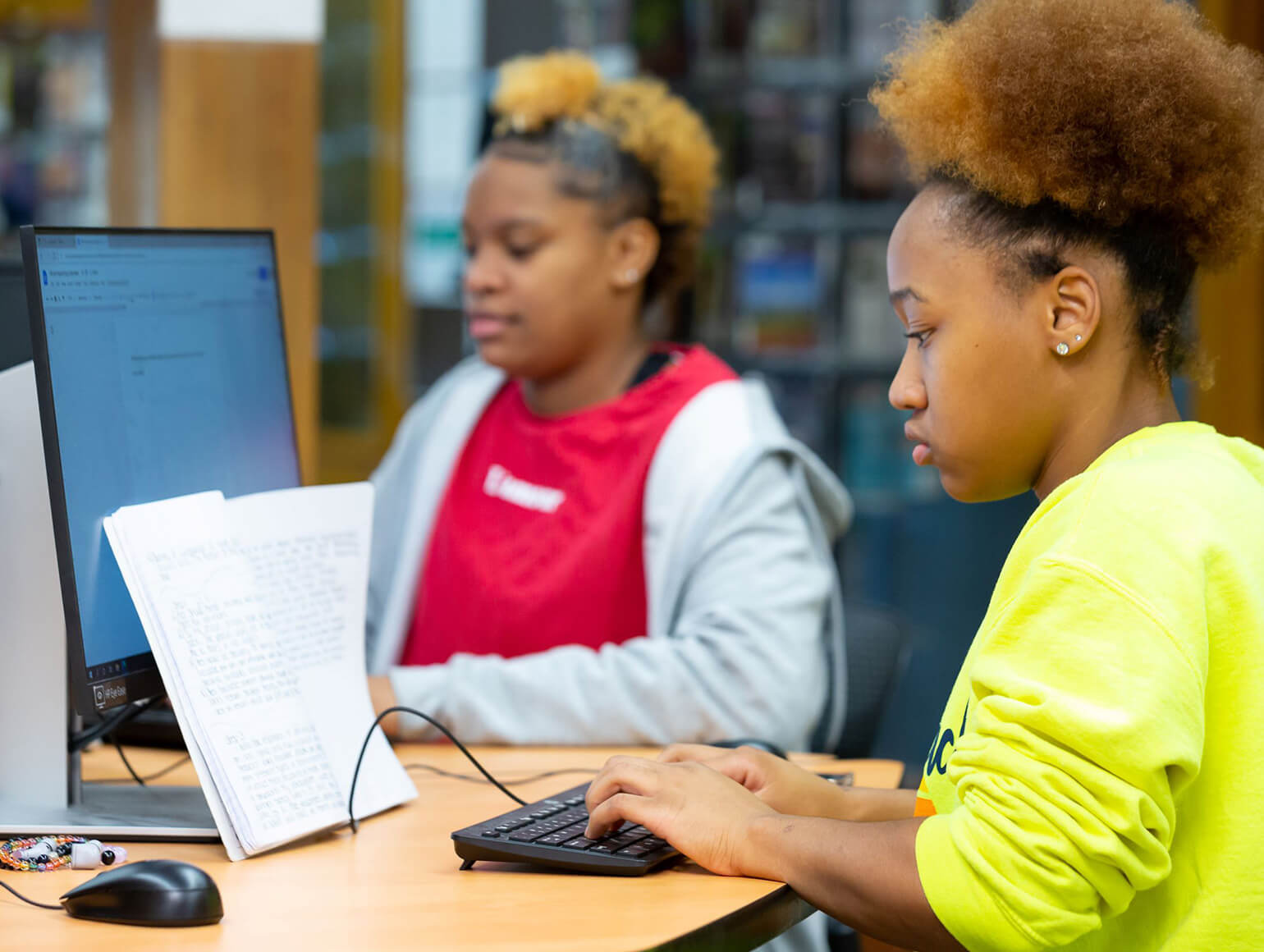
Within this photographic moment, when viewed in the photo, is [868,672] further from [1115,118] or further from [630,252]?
[1115,118]

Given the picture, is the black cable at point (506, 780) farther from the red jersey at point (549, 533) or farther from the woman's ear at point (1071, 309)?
the woman's ear at point (1071, 309)

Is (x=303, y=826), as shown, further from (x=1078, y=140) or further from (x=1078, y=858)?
(x=1078, y=140)

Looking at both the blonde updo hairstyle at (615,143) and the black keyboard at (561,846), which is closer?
the black keyboard at (561,846)

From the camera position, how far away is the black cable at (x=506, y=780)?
1356 millimetres

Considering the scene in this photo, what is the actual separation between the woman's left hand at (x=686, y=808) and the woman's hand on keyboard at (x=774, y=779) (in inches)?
2.3

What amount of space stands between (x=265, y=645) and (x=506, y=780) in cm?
34

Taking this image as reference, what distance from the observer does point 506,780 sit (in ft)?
4.46

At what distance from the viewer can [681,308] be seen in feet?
7.97

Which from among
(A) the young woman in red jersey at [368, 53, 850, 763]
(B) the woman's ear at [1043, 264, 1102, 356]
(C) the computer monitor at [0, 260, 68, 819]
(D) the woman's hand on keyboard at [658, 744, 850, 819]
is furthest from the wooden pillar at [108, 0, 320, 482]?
(B) the woman's ear at [1043, 264, 1102, 356]

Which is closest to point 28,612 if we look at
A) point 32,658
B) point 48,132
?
point 32,658

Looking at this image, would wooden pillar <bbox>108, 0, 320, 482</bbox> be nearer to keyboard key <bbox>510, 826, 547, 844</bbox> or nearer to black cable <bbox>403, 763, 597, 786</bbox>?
black cable <bbox>403, 763, 597, 786</bbox>

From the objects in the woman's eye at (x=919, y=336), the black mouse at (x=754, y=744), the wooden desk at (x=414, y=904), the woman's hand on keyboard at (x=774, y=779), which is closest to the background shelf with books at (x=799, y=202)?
the black mouse at (x=754, y=744)

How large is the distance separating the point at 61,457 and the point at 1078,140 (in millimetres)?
779

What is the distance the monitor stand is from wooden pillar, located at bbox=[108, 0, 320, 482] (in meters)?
1.31
